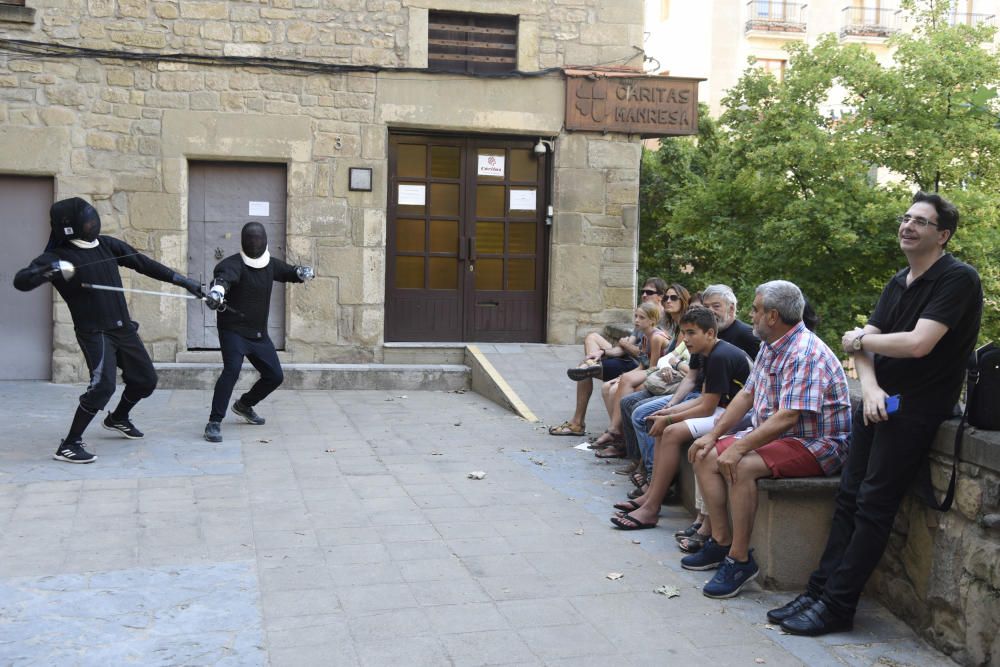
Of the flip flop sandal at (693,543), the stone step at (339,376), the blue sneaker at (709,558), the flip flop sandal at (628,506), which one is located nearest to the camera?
the blue sneaker at (709,558)

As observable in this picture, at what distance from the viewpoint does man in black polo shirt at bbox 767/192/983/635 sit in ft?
13.8

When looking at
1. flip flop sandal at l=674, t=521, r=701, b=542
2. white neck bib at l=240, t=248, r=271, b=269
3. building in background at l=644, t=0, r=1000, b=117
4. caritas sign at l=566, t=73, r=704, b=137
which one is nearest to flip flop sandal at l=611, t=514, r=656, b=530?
flip flop sandal at l=674, t=521, r=701, b=542

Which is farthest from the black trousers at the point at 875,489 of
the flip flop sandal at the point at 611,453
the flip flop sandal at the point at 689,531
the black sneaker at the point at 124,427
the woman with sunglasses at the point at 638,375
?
the black sneaker at the point at 124,427

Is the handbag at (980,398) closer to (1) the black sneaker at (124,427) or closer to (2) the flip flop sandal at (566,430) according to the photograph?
(2) the flip flop sandal at (566,430)

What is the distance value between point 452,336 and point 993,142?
1118 centimetres

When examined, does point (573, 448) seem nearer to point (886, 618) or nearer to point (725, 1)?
point (886, 618)

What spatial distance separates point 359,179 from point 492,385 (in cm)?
277

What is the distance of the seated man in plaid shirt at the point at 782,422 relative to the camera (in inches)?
193

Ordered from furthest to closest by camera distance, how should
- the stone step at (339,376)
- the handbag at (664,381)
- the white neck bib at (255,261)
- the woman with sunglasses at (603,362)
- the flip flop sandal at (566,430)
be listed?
the stone step at (339,376), the flip flop sandal at (566,430), the white neck bib at (255,261), the woman with sunglasses at (603,362), the handbag at (664,381)

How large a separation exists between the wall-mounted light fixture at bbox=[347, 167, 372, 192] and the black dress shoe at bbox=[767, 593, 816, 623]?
7828 mm

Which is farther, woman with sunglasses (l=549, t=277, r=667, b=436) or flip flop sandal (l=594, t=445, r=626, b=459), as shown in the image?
woman with sunglasses (l=549, t=277, r=667, b=436)

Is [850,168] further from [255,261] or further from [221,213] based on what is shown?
[255,261]

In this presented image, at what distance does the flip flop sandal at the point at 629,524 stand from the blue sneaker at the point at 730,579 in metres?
1.05

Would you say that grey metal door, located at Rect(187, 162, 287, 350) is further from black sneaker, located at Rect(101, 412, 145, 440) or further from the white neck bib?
black sneaker, located at Rect(101, 412, 145, 440)
